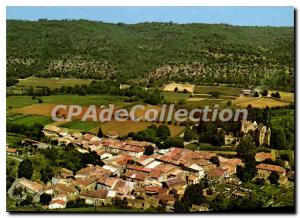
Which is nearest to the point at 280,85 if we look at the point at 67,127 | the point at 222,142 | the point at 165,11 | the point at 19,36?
the point at 222,142

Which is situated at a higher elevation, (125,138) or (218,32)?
(218,32)

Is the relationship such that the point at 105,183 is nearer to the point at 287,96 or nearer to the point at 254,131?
the point at 254,131

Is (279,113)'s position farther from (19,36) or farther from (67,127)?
(19,36)

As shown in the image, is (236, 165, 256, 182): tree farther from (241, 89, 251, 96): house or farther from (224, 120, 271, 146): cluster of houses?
(241, 89, 251, 96): house

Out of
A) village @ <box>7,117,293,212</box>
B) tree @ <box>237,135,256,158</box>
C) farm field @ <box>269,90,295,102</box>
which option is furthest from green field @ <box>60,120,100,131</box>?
farm field @ <box>269,90,295,102</box>

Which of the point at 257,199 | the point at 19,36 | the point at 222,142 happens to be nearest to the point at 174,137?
the point at 222,142
